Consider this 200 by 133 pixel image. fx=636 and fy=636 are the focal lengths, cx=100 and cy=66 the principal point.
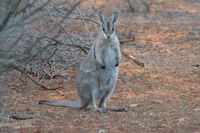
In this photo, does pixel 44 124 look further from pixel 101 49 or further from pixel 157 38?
pixel 157 38

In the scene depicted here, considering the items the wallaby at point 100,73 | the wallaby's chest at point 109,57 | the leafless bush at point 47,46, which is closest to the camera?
the wallaby at point 100,73

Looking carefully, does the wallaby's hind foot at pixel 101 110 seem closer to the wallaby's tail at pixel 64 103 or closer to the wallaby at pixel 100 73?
the wallaby at pixel 100 73

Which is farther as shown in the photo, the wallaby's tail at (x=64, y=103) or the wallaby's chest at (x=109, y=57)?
the wallaby's chest at (x=109, y=57)

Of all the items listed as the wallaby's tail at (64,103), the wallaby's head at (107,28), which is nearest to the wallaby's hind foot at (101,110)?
the wallaby's tail at (64,103)

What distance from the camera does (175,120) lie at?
25.2 ft

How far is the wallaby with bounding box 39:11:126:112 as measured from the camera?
8.36m

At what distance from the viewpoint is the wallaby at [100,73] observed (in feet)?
27.4

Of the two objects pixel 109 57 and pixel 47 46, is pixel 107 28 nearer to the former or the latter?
pixel 109 57

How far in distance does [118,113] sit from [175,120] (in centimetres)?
82

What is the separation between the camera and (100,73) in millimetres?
8484

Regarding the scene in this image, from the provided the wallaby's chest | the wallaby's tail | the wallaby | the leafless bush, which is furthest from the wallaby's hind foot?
the leafless bush

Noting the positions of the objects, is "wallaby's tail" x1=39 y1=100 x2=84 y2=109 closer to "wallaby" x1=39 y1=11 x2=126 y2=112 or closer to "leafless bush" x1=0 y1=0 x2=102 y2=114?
"wallaby" x1=39 y1=11 x2=126 y2=112

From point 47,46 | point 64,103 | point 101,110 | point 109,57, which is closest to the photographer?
point 101,110

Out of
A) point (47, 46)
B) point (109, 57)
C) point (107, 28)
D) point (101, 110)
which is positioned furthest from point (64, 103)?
point (47, 46)
